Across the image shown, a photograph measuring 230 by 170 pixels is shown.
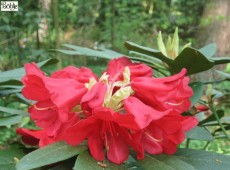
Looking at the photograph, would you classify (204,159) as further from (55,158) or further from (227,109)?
(227,109)

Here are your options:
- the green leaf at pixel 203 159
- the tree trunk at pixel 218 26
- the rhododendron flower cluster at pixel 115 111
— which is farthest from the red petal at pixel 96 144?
the tree trunk at pixel 218 26

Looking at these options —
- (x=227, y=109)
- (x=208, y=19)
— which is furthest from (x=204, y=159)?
(x=208, y=19)

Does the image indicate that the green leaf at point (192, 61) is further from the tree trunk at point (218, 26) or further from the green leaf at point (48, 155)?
the tree trunk at point (218, 26)

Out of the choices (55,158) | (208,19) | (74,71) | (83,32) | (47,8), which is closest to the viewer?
(55,158)

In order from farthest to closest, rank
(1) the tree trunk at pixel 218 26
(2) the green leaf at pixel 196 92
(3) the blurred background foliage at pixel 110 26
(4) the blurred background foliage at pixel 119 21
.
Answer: (4) the blurred background foliage at pixel 119 21 → (1) the tree trunk at pixel 218 26 → (3) the blurred background foliage at pixel 110 26 → (2) the green leaf at pixel 196 92

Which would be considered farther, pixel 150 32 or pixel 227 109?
pixel 150 32

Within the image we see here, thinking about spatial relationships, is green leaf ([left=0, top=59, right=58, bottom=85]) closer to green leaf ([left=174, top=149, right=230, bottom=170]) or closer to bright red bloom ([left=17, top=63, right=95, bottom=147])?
bright red bloom ([left=17, top=63, right=95, bottom=147])
